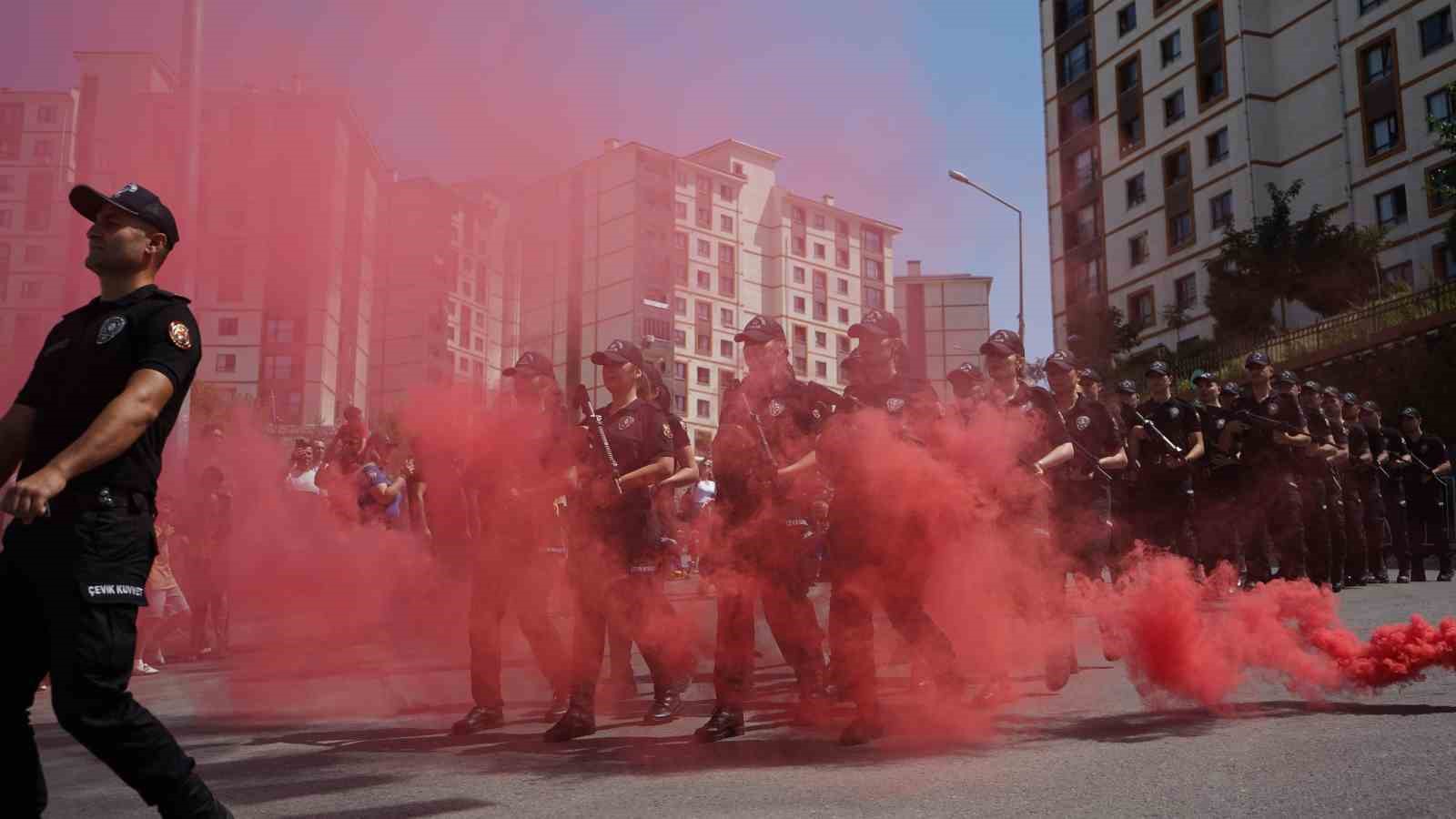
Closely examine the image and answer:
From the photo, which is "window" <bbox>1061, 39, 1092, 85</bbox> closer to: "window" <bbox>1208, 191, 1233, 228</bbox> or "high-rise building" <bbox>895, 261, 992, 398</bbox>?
"window" <bbox>1208, 191, 1233, 228</bbox>

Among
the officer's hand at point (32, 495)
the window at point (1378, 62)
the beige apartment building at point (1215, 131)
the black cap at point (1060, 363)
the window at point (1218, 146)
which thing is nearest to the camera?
the officer's hand at point (32, 495)

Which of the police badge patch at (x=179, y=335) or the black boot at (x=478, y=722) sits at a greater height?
the police badge patch at (x=179, y=335)

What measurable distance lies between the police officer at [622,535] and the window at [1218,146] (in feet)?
118

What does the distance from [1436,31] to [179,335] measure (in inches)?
1392

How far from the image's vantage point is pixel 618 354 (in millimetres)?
6035

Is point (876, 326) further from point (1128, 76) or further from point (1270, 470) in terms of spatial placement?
point (1128, 76)

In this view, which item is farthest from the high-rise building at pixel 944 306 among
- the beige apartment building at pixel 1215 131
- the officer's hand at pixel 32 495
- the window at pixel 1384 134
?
the officer's hand at pixel 32 495

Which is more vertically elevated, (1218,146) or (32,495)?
(1218,146)

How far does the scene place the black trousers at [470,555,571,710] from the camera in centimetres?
582

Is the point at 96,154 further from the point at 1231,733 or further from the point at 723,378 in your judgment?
the point at 1231,733

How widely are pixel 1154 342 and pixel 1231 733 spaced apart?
36908mm

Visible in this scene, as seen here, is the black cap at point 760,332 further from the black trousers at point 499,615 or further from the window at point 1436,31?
the window at point 1436,31

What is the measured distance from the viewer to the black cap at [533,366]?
6.19 m

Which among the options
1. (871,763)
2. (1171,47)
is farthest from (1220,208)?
(871,763)
